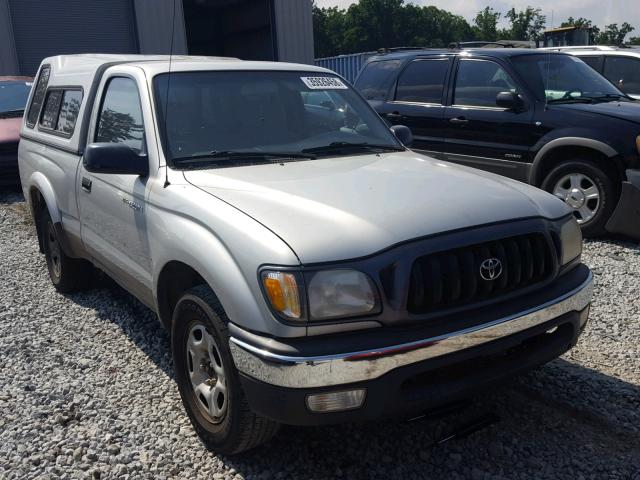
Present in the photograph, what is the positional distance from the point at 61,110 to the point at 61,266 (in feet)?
4.00

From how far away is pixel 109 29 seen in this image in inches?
777

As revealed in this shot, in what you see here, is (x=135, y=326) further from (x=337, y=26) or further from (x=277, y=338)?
(x=337, y=26)

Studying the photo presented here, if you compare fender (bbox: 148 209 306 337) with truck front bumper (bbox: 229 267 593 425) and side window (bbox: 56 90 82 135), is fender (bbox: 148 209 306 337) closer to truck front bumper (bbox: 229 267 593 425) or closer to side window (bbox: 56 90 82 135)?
truck front bumper (bbox: 229 267 593 425)

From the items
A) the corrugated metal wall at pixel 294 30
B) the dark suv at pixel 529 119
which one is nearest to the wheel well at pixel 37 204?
the dark suv at pixel 529 119

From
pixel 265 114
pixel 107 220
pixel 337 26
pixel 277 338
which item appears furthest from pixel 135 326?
pixel 337 26

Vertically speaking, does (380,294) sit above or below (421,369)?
above

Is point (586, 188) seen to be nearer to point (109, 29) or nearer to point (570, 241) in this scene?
point (570, 241)

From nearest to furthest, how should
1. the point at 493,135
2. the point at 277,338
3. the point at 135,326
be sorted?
1. the point at 277,338
2. the point at 135,326
3. the point at 493,135

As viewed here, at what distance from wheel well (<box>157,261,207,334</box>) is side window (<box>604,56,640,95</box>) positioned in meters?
7.91

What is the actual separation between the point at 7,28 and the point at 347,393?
747 inches

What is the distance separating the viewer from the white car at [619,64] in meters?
9.02

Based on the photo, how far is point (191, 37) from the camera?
27812mm

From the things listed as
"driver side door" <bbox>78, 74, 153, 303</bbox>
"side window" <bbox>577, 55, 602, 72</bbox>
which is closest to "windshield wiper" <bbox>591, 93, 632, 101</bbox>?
"side window" <bbox>577, 55, 602, 72</bbox>

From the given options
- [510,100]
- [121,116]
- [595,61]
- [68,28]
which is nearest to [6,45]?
[68,28]
